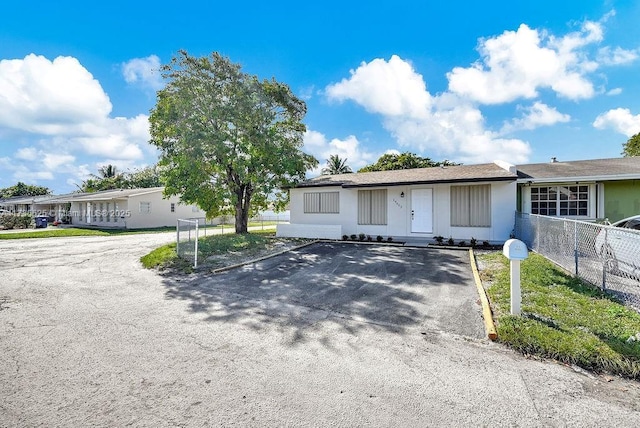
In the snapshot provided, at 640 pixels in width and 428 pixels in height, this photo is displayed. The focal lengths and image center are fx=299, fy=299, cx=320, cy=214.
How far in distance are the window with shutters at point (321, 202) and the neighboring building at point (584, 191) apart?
26.3 feet

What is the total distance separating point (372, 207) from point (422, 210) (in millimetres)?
2317

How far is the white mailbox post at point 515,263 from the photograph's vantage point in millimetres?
4676

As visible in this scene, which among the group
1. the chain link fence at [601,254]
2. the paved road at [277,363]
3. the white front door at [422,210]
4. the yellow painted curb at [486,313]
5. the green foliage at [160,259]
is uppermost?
the white front door at [422,210]

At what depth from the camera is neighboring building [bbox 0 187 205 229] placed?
26.3 meters

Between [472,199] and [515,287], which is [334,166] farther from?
[515,287]

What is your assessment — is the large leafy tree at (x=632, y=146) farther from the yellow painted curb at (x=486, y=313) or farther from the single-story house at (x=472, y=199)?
the yellow painted curb at (x=486, y=313)

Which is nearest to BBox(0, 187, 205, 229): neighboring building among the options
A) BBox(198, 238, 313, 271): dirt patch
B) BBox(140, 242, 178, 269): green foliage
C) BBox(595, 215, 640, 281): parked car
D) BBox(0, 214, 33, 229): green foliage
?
BBox(0, 214, 33, 229): green foliage

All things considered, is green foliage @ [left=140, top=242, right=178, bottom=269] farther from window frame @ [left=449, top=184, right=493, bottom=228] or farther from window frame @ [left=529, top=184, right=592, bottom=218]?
window frame @ [left=529, top=184, right=592, bottom=218]

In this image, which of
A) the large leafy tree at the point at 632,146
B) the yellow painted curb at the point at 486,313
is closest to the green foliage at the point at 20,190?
the yellow painted curb at the point at 486,313

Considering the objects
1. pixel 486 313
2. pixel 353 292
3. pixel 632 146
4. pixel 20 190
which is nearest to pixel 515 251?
pixel 486 313

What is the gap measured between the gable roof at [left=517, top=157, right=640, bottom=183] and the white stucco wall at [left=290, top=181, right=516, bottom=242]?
4.00 ft

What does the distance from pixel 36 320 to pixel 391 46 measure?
16.6 meters

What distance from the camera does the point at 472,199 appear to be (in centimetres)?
1255

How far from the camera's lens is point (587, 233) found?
6.30 metres
